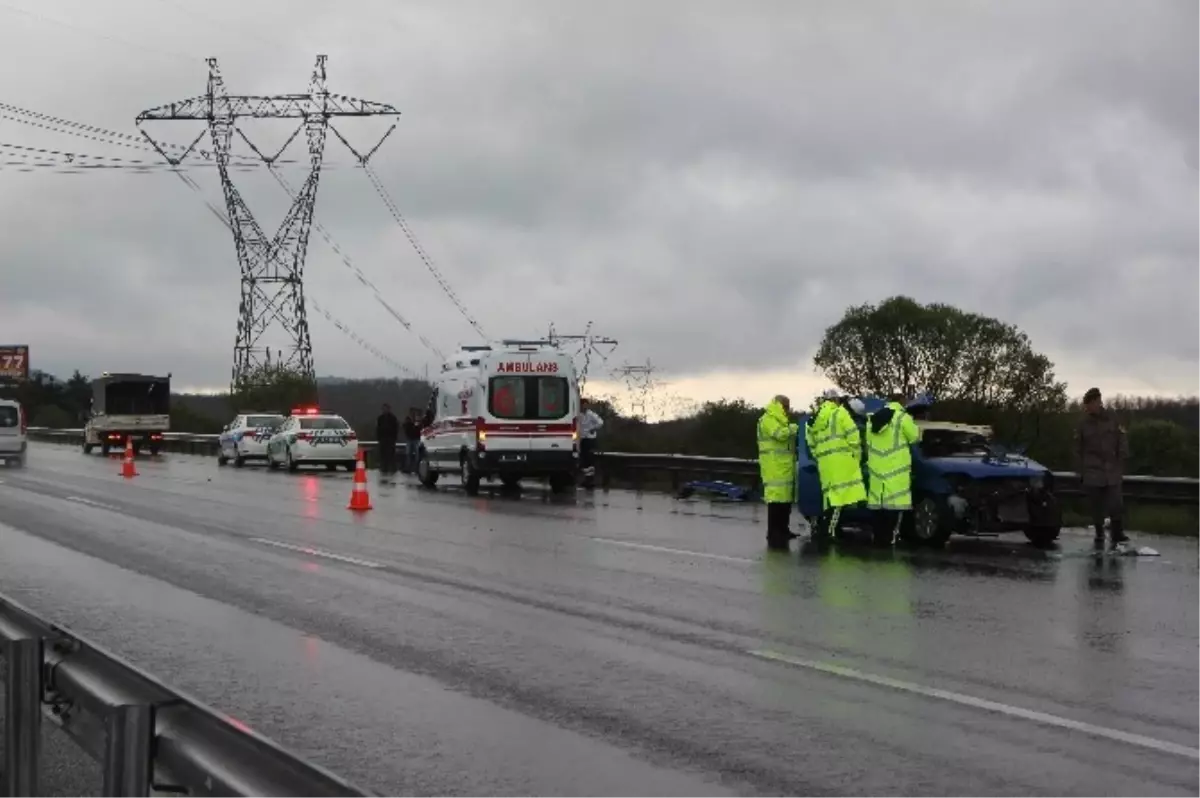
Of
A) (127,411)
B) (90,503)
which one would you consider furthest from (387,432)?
(127,411)

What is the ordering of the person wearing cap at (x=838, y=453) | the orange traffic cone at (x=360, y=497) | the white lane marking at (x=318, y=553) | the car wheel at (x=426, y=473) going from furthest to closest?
the car wheel at (x=426, y=473), the orange traffic cone at (x=360, y=497), the person wearing cap at (x=838, y=453), the white lane marking at (x=318, y=553)

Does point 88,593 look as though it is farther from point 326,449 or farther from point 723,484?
point 326,449

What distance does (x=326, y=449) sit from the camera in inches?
1618

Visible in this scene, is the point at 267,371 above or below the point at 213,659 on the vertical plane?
above

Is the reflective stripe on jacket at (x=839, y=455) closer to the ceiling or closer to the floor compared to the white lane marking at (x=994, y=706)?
closer to the ceiling

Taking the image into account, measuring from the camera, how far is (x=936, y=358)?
7906cm

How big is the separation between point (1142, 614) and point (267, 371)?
6491 cm

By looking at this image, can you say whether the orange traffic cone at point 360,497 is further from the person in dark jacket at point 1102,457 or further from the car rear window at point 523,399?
the person in dark jacket at point 1102,457

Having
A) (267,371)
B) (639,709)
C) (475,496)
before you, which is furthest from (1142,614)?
(267,371)

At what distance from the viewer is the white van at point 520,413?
93.9ft

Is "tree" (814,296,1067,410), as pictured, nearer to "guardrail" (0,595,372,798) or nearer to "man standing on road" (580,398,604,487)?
"man standing on road" (580,398,604,487)

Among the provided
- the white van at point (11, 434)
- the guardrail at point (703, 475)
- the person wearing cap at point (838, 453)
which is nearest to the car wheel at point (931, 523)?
the person wearing cap at point (838, 453)

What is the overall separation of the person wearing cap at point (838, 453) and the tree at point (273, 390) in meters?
51.0

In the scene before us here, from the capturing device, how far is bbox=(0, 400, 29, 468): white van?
151ft
